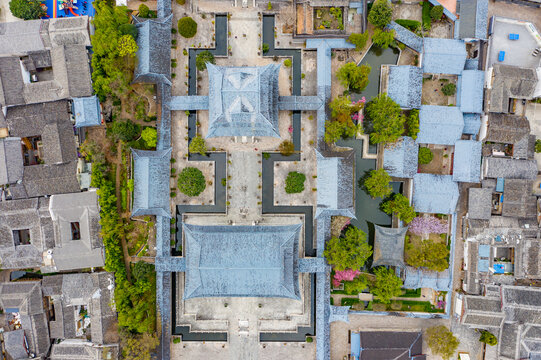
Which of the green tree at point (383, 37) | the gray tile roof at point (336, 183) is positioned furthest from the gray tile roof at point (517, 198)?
the green tree at point (383, 37)

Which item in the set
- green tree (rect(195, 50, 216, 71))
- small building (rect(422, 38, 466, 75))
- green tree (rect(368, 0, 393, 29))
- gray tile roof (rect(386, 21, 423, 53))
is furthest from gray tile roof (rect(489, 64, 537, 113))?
green tree (rect(195, 50, 216, 71))

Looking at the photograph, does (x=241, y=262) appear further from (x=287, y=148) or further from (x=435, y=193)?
(x=435, y=193)

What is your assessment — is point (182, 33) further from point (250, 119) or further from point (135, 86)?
point (250, 119)

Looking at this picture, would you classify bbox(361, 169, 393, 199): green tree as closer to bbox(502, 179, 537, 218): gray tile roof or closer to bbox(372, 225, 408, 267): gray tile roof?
bbox(372, 225, 408, 267): gray tile roof

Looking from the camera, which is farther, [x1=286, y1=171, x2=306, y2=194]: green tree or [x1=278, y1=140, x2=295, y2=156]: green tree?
[x1=278, y1=140, x2=295, y2=156]: green tree

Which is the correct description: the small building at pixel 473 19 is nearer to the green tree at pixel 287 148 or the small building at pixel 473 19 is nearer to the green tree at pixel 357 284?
the green tree at pixel 287 148

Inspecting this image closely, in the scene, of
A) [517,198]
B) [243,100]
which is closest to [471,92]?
[517,198]
